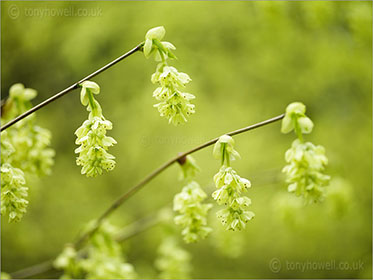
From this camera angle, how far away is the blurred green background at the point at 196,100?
4043 mm

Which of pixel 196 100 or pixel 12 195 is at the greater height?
pixel 196 100

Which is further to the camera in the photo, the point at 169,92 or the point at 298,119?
the point at 298,119

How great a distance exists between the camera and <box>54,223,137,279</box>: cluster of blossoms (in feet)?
7.22

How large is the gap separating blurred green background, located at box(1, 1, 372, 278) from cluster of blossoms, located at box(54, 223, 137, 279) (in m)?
1.58

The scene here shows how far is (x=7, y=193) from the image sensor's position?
1.52 metres

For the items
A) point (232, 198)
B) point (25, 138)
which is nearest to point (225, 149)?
point (232, 198)

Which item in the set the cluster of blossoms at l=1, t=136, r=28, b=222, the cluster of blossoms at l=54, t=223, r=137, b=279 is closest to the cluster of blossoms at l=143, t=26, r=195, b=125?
the cluster of blossoms at l=1, t=136, r=28, b=222

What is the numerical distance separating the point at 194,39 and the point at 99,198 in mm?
1898

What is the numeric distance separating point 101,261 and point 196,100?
242 centimetres

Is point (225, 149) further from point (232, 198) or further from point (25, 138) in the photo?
point (25, 138)

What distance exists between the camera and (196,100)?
4.37 meters

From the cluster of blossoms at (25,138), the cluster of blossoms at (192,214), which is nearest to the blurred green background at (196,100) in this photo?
the cluster of blossoms at (25,138)

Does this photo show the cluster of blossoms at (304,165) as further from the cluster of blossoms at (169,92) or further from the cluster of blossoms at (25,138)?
the cluster of blossoms at (25,138)

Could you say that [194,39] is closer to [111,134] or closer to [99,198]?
[111,134]
